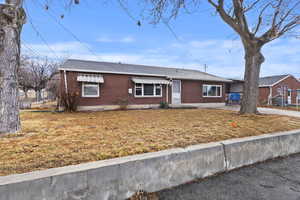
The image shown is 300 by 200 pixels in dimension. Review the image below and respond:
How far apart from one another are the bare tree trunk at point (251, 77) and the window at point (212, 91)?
23.7ft

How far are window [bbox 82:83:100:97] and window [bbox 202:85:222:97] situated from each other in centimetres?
1021

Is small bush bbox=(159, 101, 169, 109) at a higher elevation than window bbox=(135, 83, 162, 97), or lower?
lower

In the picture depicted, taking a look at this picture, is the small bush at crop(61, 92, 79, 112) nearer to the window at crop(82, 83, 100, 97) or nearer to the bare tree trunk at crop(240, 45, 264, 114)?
the window at crop(82, 83, 100, 97)

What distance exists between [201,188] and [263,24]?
9.01 m

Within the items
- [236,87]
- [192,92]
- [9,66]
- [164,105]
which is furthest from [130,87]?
[236,87]

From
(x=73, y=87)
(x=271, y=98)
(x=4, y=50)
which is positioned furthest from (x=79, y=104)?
(x=271, y=98)

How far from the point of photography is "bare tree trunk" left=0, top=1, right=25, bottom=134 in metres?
3.49

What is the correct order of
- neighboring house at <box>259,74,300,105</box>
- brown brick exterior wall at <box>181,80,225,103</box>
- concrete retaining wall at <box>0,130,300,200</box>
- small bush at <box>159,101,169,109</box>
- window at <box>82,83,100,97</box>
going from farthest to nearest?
neighboring house at <box>259,74,300,105</box> → brown brick exterior wall at <box>181,80,225,103</box> → small bush at <box>159,101,169,109</box> → window at <box>82,83,100,97</box> → concrete retaining wall at <box>0,130,300,200</box>

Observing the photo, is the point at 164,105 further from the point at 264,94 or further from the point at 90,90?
the point at 264,94

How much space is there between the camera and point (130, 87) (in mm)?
11945

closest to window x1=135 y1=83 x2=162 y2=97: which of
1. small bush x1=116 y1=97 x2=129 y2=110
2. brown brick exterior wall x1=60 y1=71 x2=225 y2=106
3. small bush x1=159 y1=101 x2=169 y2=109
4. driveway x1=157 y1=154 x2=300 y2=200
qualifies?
brown brick exterior wall x1=60 y1=71 x2=225 y2=106

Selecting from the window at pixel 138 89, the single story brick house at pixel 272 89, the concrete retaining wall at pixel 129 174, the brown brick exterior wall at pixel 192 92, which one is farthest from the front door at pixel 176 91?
the concrete retaining wall at pixel 129 174

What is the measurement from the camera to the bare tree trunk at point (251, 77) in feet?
23.5

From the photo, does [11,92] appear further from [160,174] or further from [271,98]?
[271,98]
